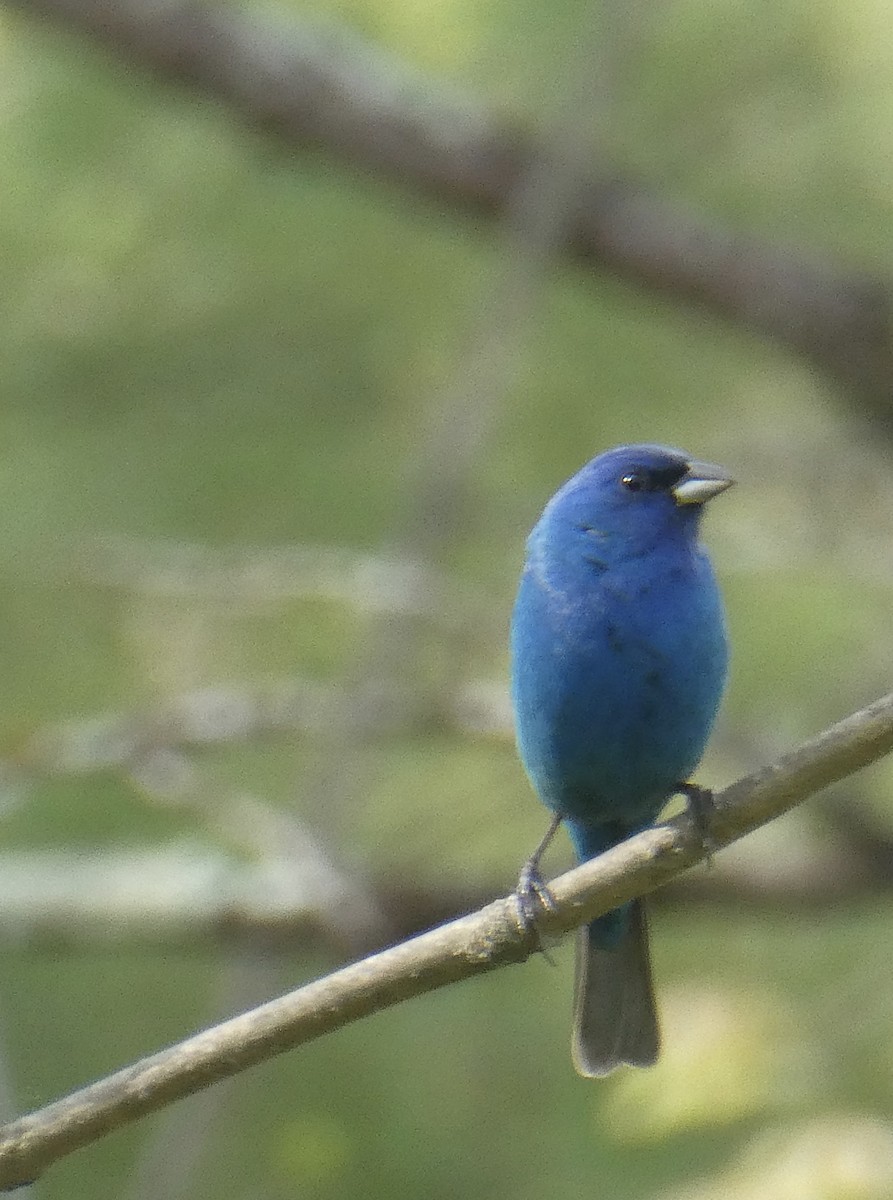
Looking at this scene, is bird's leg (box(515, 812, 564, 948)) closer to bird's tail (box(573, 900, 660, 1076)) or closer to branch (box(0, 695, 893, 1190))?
branch (box(0, 695, 893, 1190))

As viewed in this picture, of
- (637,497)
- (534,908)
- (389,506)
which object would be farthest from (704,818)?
Result: (389,506)

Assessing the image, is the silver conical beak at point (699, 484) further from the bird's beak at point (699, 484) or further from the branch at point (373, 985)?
the branch at point (373, 985)

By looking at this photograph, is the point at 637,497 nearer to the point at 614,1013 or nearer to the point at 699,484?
the point at 699,484

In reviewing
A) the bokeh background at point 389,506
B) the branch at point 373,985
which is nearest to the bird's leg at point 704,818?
the branch at point 373,985

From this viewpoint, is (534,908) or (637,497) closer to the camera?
(534,908)

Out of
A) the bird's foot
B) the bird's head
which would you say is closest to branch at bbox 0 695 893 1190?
the bird's foot

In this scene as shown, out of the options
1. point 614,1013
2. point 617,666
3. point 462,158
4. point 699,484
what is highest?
point 462,158

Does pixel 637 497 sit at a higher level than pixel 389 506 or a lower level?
lower
